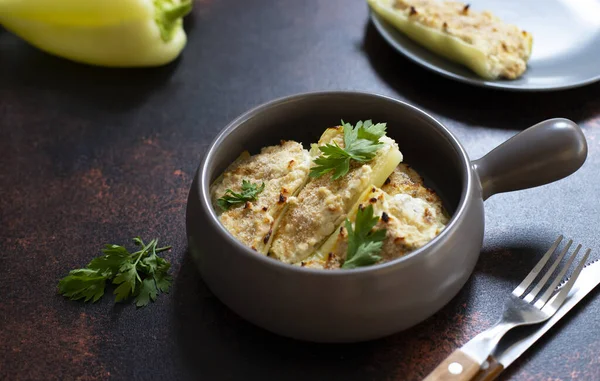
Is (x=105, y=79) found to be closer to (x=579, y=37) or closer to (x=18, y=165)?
(x=18, y=165)

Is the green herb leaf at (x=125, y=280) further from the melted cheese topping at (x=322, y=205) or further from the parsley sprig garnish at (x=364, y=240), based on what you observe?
the parsley sprig garnish at (x=364, y=240)

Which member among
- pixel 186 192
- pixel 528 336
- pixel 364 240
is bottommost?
pixel 186 192

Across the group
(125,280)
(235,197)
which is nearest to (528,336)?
(235,197)

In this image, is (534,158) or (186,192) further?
(186,192)

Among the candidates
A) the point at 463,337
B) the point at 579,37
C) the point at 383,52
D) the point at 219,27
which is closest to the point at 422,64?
the point at 383,52

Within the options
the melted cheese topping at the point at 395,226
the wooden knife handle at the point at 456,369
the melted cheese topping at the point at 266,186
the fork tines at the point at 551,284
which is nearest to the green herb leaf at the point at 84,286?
the melted cheese topping at the point at 266,186

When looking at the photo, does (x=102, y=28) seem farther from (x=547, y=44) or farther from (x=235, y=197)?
(x=547, y=44)
